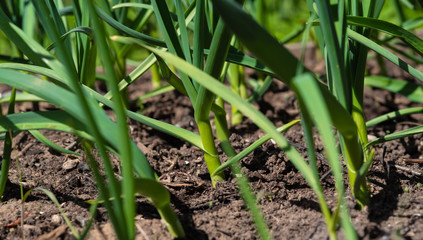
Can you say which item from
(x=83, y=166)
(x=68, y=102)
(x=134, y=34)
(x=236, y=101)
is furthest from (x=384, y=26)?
(x=83, y=166)

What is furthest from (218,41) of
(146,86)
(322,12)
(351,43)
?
(146,86)

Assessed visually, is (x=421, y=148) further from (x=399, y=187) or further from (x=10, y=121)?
(x=10, y=121)

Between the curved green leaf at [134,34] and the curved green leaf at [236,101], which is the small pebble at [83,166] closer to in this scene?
the curved green leaf at [134,34]

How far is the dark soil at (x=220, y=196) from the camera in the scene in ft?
3.17

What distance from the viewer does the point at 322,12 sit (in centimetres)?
83

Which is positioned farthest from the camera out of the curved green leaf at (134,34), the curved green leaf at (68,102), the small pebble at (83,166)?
the small pebble at (83,166)

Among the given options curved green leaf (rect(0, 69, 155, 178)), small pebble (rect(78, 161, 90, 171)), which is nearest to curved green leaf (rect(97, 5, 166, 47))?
curved green leaf (rect(0, 69, 155, 178))

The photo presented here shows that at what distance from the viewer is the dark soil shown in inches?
38.0

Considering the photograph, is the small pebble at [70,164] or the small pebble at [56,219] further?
the small pebble at [70,164]

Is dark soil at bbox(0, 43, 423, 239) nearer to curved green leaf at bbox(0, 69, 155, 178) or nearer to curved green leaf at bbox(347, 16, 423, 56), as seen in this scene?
curved green leaf at bbox(0, 69, 155, 178)

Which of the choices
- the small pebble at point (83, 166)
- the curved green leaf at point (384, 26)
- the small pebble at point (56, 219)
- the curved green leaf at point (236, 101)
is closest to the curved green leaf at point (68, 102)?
the curved green leaf at point (236, 101)

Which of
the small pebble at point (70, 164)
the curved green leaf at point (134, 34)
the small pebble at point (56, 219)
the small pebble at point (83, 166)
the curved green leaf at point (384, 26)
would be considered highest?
the curved green leaf at point (134, 34)

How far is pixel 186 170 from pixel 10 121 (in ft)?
1.63

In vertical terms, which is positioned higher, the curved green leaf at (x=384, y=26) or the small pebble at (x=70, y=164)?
the curved green leaf at (x=384, y=26)
